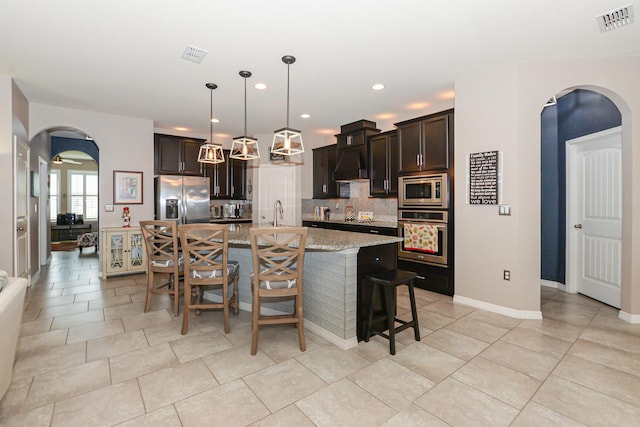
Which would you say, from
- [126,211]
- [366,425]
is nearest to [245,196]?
[126,211]

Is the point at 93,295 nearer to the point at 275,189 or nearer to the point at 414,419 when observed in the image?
the point at 275,189

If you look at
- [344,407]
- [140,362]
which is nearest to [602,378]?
[344,407]

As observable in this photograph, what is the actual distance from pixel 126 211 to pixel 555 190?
267 inches

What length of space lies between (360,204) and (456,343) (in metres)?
3.76

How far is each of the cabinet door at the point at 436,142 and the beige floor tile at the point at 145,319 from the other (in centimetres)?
371

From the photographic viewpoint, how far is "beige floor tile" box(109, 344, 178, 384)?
226 centimetres

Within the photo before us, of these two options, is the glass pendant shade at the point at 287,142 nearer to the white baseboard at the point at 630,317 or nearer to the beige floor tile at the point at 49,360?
the beige floor tile at the point at 49,360

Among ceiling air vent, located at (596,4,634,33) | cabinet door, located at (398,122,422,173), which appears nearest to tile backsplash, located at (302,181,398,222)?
cabinet door, located at (398,122,422,173)

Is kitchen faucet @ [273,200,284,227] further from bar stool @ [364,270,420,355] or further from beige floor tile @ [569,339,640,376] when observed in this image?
beige floor tile @ [569,339,640,376]

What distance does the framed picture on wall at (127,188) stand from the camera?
17.7 ft

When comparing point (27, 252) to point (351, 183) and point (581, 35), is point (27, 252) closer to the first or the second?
point (351, 183)

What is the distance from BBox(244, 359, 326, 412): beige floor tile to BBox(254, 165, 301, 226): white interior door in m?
4.76

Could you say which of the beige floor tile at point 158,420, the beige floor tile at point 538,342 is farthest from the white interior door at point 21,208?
the beige floor tile at point 538,342

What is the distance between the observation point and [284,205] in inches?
274
